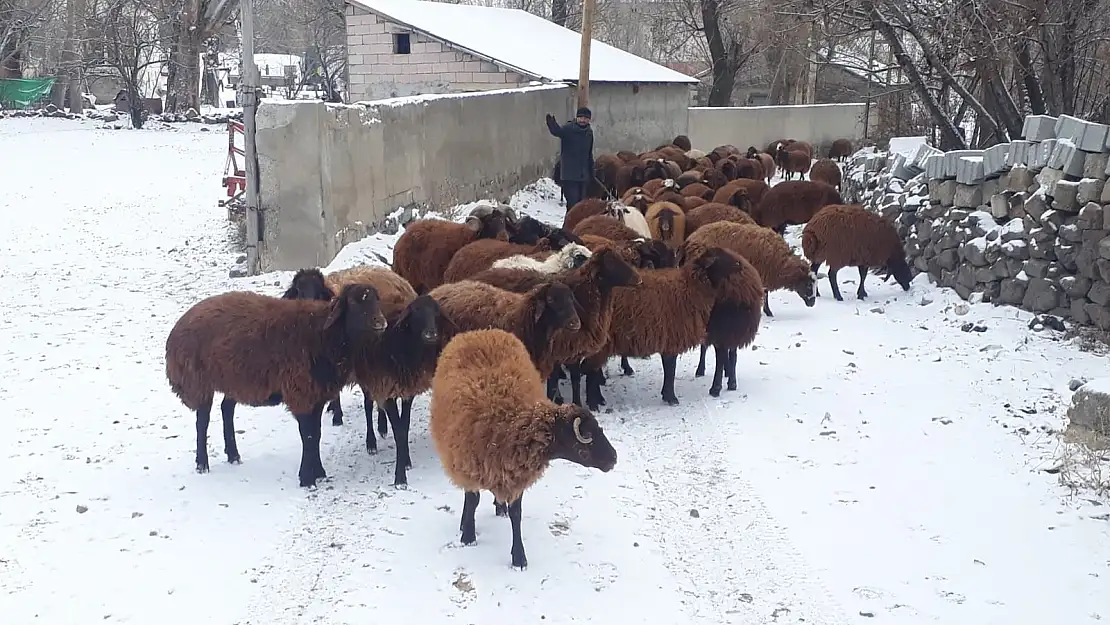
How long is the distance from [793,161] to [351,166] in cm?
1535

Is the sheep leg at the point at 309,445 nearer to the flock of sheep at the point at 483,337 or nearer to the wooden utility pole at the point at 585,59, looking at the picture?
the flock of sheep at the point at 483,337

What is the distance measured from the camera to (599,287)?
7.70m

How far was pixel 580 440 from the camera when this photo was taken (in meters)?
5.16

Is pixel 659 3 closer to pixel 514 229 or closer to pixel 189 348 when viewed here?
pixel 514 229

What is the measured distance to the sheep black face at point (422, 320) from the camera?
6438 millimetres

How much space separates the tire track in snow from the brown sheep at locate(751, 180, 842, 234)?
7.91 metres

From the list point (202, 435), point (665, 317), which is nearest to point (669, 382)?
point (665, 317)

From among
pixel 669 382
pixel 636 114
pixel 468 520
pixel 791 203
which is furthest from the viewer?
pixel 636 114

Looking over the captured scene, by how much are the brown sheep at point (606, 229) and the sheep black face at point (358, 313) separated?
4886 millimetres

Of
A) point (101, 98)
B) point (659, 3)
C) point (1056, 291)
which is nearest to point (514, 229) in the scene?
point (1056, 291)

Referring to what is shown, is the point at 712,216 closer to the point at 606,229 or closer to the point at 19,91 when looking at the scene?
the point at 606,229

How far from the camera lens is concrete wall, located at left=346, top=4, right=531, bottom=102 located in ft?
80.2

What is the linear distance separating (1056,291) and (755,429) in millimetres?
4185

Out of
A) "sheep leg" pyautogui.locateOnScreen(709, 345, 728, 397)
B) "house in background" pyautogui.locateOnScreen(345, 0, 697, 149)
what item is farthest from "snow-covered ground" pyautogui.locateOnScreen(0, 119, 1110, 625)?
"house in background" pyautogui.locateOnScreen(345, 0, 697, 149)
